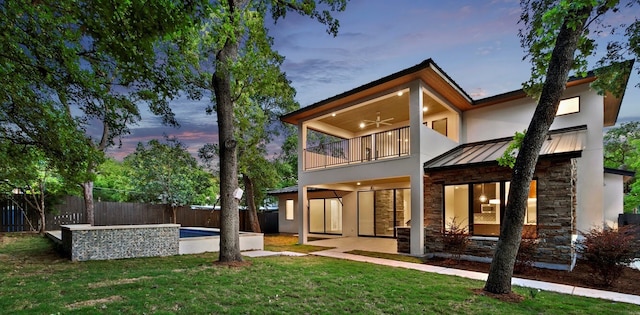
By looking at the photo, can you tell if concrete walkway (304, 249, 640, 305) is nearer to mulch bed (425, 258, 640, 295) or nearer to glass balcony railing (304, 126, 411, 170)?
mulch bed (425, 258, 640, 295)

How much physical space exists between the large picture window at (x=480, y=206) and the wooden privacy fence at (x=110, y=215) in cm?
1279

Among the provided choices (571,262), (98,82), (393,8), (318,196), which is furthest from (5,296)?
(393,8)

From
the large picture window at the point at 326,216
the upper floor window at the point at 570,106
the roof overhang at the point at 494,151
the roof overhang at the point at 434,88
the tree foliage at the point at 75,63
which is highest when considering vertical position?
the roof overhang at the point at 434,88

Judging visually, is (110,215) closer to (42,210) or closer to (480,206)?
(42,210)

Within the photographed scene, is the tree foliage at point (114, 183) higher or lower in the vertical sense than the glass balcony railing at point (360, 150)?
lower

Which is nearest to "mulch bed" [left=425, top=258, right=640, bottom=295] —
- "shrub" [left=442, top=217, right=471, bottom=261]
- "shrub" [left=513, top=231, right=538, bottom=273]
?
"shrub" [left=513, top=231, right=538, bottom=273]

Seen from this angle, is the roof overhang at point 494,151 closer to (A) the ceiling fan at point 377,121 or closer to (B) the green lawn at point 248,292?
(A) the ceiling fan at point 377,121

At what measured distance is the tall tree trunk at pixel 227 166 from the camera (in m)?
7.94

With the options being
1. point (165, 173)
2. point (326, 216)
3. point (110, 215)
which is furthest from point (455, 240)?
point (110, 215)

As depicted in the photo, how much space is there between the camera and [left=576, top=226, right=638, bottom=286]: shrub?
248 inches

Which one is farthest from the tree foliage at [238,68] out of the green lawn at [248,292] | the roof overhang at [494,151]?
the roof overhang at [494,151]

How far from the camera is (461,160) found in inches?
398

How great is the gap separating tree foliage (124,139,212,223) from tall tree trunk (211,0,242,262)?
11902 millimetres

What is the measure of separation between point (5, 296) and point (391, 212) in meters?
12.8
